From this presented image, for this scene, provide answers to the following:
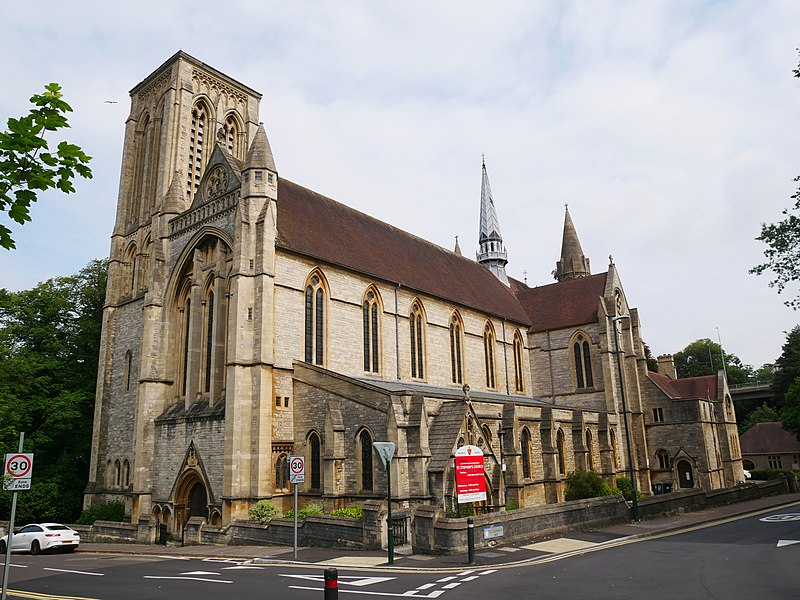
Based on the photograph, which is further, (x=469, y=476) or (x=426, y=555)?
(x=469, y=476)

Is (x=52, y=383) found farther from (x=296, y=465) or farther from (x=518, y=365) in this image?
(x=518, y=365)

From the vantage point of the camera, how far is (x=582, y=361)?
40.1 m

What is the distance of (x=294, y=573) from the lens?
1382cm

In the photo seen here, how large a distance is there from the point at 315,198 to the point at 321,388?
12422 mm

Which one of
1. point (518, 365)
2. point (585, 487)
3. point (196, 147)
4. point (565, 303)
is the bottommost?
point (585, 487)

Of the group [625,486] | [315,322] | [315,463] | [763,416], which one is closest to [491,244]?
[625,486]

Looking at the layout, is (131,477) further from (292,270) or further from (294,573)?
(294,573)

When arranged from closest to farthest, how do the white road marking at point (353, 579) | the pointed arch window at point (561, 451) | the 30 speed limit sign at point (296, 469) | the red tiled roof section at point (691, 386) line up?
the white road marking at point (353, 579) → the 30 speed limit sign at point (296, 469) → the pointed arch window at point (561, 451) → the red tiled roof section at point (691, 386)

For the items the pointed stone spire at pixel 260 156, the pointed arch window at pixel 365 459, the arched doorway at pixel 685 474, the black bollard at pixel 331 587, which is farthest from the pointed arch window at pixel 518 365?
the black bollard at pixel 331 587

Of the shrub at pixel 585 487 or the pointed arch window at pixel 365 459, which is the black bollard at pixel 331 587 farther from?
the shrub at pixel 585 487

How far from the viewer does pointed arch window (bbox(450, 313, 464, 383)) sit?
34.0 metres

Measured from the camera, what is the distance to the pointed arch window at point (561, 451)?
103 ft

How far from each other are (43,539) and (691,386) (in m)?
41.5

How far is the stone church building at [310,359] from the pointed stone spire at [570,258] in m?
12.6
